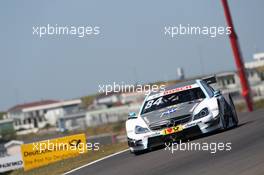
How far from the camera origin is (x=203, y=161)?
999cm

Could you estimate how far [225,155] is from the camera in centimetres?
1016

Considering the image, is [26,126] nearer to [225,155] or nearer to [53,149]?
[53,149]

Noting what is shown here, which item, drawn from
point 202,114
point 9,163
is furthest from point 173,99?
point 9,163

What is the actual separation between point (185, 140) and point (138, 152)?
3.35ft

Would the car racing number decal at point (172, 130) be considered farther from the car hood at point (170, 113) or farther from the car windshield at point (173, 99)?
the car windshield at point (173, 99)

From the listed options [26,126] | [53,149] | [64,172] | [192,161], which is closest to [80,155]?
[53,149]

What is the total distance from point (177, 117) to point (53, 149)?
274 inches

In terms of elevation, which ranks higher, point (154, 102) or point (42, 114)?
point (42, 114)

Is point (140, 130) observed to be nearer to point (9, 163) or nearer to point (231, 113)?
point (231, 113)

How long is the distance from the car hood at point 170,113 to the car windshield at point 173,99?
287 mm

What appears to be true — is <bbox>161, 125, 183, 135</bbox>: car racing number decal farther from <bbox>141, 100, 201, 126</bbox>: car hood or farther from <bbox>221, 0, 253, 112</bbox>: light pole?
<bbox>221, 0, 253, 112</bbox>: light pole

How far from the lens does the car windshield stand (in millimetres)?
13461

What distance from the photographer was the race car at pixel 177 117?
40.9 ft

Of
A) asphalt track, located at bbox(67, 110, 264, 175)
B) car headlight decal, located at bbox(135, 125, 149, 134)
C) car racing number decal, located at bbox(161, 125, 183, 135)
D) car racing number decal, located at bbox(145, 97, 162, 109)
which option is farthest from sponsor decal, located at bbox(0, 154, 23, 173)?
car racing number decal, located at bbox(161, 125, 183, 135)
